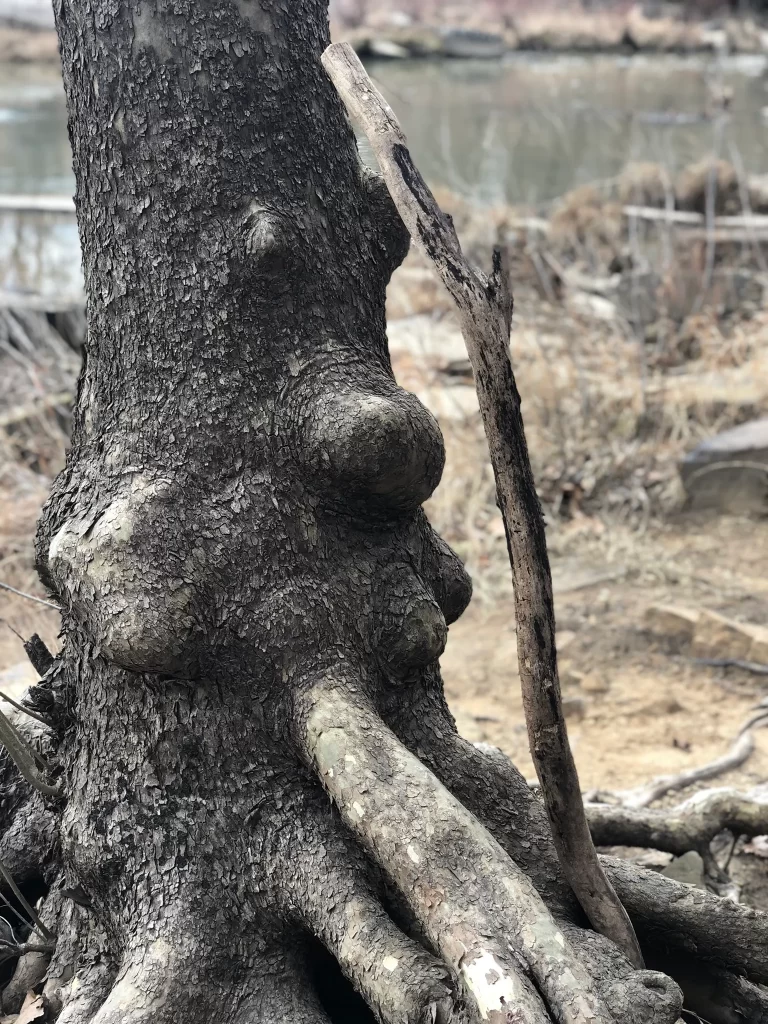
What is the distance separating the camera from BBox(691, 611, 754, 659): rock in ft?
13.3

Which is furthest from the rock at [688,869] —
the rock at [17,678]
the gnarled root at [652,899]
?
the rock at [17,678]

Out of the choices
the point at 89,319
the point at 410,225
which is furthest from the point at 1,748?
the point at 410,225

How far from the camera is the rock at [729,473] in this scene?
16.9 ft

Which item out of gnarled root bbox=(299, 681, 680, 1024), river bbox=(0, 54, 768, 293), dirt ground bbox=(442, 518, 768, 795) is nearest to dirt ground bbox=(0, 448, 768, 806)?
dirt ground bbox=(442, 518, 768, 795)

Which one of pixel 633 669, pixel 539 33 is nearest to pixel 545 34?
pixel 539 33

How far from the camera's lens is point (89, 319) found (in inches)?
71.6

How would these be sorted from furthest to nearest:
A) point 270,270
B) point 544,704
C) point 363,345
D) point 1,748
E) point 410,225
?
1. point 1,748
2. point 363,345
3. point 270,270
4. point 544,704
5. point 410,225

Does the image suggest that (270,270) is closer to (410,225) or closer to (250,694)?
(410,225)

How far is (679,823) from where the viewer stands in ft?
7.62

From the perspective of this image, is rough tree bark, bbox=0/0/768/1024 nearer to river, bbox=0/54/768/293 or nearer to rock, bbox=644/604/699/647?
Answer: rock, bbox=644/604/699/647

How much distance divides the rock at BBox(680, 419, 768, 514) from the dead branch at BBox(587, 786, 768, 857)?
3026mm

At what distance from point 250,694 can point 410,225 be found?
2.66 feet

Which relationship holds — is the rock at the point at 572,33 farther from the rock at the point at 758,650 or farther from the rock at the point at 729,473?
the rock at the point at 758,650

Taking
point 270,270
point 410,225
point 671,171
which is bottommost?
point 671,171
